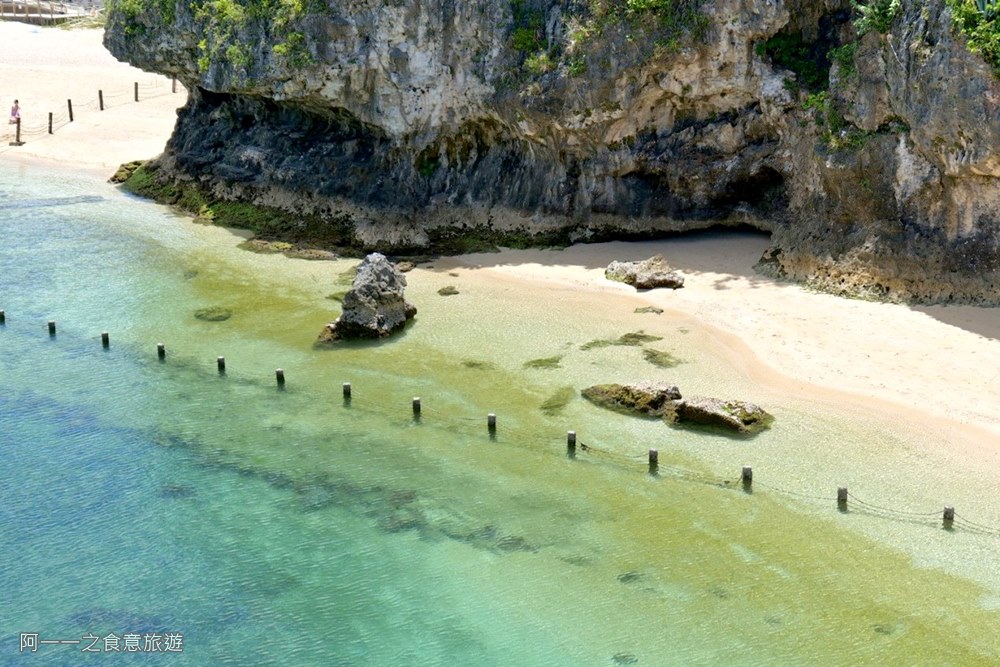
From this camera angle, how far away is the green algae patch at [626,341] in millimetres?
26781

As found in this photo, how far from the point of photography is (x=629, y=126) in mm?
33125

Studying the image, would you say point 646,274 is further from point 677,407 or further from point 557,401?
point 677,407

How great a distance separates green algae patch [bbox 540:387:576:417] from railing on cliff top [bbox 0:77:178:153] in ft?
126

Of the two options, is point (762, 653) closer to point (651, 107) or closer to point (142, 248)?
point (651, 107)

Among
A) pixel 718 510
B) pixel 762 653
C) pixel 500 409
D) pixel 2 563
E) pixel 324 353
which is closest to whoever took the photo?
pixel 762 653

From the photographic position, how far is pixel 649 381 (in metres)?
24.0

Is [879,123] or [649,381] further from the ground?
[879,123]

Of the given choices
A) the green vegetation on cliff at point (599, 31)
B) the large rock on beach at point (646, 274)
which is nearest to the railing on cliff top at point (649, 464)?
the large rock on beach at point (646, 274)

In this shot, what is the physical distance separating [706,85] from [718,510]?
1641 cm

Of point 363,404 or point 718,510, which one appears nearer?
point 718,510

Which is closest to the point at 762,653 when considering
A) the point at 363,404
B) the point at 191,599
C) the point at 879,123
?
the point at 191,599

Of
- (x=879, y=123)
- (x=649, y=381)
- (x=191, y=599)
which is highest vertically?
(x=879, y=123)

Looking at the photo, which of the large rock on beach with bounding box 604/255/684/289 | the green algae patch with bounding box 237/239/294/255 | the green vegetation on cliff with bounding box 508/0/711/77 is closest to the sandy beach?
the large rock on beach with bounding box 604/255/684/289

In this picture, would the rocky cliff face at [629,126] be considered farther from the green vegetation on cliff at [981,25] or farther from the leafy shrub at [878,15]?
the green vegetation on cliff at [981,25]
